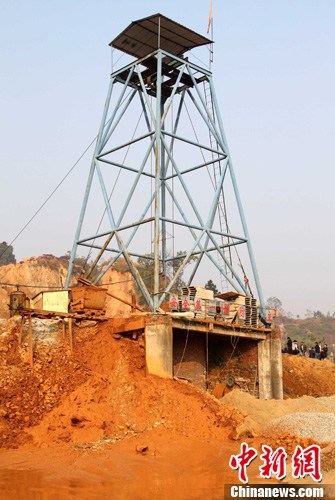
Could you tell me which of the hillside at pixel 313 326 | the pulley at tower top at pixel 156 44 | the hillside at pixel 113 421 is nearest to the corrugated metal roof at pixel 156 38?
the pulley at tower top at pixel 156 44

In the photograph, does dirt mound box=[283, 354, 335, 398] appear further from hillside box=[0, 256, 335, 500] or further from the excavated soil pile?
the excavated soil pile

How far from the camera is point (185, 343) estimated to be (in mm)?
26656

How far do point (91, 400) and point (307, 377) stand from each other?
60.1ft

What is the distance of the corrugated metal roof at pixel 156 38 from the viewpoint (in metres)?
29.2

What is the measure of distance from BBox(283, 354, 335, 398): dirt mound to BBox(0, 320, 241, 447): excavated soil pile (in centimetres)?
1195

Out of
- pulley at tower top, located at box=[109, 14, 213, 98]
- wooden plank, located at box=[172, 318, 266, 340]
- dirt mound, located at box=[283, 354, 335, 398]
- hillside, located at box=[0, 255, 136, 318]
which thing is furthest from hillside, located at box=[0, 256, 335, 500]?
hillside, located at box=[0, 255, 136, 318]

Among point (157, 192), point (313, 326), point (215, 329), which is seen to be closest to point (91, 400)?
point (215, 329)

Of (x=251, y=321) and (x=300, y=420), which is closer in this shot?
(x=300, y=420)

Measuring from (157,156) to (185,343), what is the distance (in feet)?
26.8

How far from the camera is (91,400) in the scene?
20.9 meters

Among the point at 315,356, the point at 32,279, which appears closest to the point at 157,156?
the point at 315,356

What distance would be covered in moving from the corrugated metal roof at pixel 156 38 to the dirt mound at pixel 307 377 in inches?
723

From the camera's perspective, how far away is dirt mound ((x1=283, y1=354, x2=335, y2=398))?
3400 cm

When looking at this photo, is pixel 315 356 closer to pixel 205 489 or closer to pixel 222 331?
pixel 222 331
